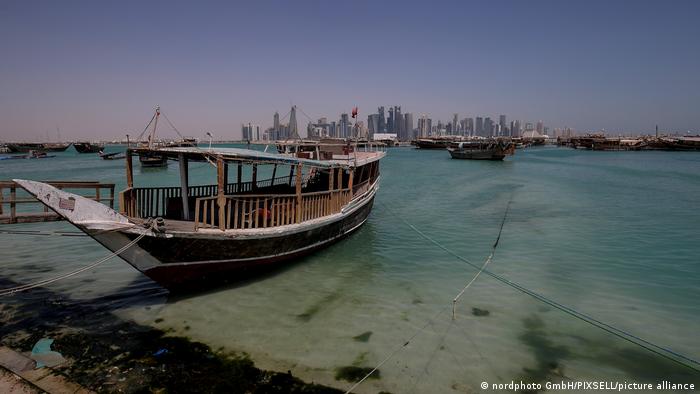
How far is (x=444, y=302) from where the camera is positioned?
8.37m

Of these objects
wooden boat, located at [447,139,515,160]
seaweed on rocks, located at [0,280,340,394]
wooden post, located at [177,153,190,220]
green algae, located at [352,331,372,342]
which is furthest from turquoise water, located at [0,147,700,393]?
wooden boat, located at [447,139,515,160]

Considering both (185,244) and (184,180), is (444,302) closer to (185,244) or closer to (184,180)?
(185,244)

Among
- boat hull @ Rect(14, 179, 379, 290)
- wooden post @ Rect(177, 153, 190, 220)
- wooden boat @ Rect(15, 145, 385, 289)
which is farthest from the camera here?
wooden post @ Rect(177, 153, 190, 220)

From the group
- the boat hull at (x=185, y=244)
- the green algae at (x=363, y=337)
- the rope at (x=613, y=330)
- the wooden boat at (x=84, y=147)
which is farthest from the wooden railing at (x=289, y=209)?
the wooden boat at (x=84, y=147)

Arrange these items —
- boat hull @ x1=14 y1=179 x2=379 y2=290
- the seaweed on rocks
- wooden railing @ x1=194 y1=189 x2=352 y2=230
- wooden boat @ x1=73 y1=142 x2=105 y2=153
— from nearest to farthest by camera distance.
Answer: the seaweed on rocks → boat hull @ x1=14 y1=179 x2=379 y2=290 → wooden railing @ x1=194 y1=189 x2=352 y2=230 → wooden boat @ x1=73 y1=142 x2=105 y2=153

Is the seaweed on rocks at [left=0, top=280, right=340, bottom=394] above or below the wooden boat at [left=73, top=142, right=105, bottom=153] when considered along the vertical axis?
below

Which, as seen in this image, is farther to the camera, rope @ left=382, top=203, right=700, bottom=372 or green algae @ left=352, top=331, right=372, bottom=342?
green algae @ left=352, top=331, right=372, bottom=342

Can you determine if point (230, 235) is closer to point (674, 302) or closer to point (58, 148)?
point (674, 302)

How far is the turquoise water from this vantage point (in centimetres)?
607

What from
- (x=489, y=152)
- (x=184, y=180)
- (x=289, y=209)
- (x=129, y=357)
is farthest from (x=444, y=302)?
(x=489, y=152)

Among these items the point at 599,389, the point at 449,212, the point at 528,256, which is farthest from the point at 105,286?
the point at 449,212

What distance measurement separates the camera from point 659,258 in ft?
37.9

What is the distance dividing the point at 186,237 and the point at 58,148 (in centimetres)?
10621

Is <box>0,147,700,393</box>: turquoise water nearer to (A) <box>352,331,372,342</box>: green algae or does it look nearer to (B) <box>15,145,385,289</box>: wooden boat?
(A) <box>352,331,372,342</box>: green algae
